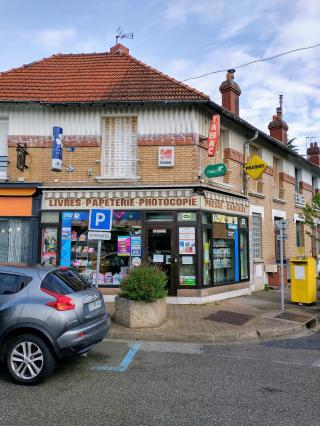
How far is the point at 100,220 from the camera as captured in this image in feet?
28.8

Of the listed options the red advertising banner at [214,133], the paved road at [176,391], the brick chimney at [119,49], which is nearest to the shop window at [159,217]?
the red advertising banner at [214,133]

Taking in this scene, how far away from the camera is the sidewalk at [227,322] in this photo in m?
7.66

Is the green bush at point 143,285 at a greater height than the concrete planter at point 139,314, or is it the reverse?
the green bush at point 143,285

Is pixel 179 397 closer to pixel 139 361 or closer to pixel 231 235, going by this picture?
pixel 139 361

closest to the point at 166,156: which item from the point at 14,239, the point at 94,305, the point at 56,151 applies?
the point at 56,151

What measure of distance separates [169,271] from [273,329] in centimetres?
393

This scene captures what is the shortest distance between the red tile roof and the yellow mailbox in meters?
5.66

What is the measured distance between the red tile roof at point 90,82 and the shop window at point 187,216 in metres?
3.38

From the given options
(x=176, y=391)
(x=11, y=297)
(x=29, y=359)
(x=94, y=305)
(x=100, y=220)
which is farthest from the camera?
(x=100, y=220)

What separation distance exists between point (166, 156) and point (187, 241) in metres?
2.63

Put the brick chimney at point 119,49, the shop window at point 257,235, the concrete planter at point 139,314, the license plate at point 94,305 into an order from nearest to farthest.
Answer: the license plate at point 94,305
the concrete planter at point 139,314
the shop window at point 257,235
the brick chimney at point 119,49

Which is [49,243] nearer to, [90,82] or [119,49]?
[90,82]

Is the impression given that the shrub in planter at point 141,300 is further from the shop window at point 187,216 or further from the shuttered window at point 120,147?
the shuttered window at point 120,147

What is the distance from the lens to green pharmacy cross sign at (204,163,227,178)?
36.0 feet
